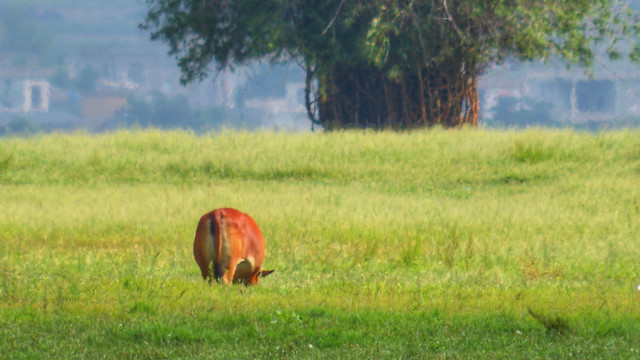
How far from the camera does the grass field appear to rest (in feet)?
23.0

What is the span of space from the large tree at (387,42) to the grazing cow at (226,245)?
17.4 metres

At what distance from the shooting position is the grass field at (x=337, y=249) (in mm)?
7023

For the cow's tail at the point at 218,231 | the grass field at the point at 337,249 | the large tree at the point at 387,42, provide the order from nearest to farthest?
the grass field at the point at 337,249 < the cow's tail at the point at 218,231 < the large tree at the point at 387,42

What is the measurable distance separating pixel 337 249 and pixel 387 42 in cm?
1602

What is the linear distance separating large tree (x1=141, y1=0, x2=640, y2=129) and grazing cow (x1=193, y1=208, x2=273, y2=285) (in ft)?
57.1

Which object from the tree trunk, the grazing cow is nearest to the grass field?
the grazing cow

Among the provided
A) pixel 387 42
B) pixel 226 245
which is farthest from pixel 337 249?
pixel 387 42

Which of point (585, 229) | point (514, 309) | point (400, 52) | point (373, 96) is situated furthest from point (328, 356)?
point (373, 96)

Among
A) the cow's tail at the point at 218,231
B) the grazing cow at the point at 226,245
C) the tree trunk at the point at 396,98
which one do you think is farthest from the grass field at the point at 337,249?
the tree trunk at the point at 396,98

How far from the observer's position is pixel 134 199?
16453 millimetres

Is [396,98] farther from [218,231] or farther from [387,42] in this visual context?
[218,231]

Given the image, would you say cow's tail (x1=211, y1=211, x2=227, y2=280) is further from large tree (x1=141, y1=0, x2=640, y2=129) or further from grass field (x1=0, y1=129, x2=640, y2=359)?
large tree (x1=141, y1=0, x2=640, y2=129)

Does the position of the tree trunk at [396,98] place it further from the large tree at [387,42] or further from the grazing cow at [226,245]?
the grazing cow at [226,245]

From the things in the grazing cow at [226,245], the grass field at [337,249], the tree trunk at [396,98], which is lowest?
the grass field at [337,249]
